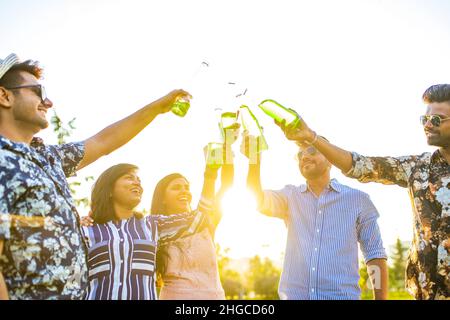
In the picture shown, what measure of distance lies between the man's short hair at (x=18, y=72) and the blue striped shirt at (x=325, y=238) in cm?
204

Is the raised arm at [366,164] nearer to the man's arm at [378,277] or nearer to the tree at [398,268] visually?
the man's arm at [378,277]

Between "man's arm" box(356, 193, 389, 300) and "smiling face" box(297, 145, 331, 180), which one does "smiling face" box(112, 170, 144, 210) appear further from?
"man's arm" box(356, 193, 389, 300)

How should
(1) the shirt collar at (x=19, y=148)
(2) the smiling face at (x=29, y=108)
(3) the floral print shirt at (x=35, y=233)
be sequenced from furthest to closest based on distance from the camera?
(2) the smiling face at (x=29, y=108)
(1) the shirt collar at (x=19, y=148)
(3) the floral print shirt at (x=35, y=233)

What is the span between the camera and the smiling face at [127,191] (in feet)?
12.0

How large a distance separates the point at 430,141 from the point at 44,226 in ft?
8.49

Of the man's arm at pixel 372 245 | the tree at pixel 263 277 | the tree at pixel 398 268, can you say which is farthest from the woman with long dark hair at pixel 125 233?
the tree at pixel 398 268

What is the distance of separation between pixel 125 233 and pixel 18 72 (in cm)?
129

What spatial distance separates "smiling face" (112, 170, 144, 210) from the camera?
365cm

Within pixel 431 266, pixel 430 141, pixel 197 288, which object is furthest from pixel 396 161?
pixel 197 288

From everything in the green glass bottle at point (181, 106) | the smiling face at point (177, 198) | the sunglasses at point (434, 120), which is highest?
the green glass bottle at point (181, 106)

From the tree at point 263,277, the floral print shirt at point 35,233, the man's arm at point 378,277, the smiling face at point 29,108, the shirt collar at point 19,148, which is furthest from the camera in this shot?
the tree at point 263,277

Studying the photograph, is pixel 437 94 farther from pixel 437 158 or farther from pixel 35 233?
pixel 35 233

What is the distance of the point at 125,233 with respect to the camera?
3.34 m
